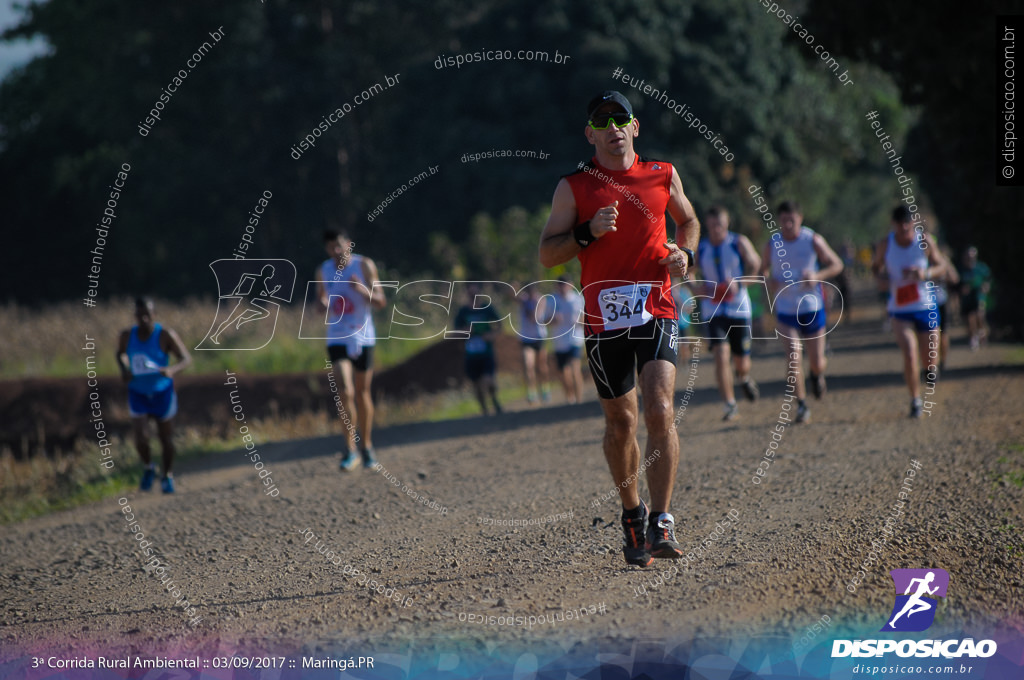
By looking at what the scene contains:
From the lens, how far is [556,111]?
2717 cm

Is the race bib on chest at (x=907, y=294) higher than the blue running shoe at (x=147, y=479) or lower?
higher

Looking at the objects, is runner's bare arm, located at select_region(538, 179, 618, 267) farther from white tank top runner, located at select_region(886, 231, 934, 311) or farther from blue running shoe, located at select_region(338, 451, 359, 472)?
white tank top runner, located at select_region(886, 231, 934, 311)

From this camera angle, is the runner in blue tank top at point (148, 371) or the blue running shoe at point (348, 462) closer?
the runner in blue tank top at point (148, 371)

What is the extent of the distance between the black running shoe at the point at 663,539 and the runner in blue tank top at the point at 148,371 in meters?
5.77

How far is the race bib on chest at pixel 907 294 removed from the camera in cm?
1019

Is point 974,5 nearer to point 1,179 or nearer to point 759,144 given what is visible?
point 759,144

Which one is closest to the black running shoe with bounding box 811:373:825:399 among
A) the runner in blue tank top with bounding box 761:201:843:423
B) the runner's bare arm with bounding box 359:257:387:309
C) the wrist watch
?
the runner in blue tank top with bounding box 761:201:843:423

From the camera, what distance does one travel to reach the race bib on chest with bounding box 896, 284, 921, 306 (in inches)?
401

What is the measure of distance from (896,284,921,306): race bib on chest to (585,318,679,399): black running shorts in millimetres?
Answer: 5847

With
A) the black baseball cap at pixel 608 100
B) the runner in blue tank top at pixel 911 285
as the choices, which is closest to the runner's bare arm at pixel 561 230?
the black baseball cap at pixel 608 100

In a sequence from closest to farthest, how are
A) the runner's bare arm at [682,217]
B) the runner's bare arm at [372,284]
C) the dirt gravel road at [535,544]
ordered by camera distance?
1. the dirt gravel road at [535,544]
2. the runner's bare arm at [682,217]
3. the runner's bare arm at [372,284]

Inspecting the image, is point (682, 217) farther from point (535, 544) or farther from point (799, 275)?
point (799, 275)

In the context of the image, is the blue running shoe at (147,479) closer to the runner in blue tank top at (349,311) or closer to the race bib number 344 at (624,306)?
the runner in blue tank top at (349,311)

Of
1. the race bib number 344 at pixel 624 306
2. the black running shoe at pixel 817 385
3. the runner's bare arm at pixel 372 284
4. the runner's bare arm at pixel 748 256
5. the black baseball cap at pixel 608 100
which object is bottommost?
the black running shoe at pixel 817 385
